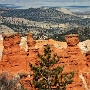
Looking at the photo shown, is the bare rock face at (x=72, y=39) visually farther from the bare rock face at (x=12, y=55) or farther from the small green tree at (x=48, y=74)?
the small green tree at (x=48, y=74)

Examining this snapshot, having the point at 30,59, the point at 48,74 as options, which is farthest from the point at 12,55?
the point at 48,74

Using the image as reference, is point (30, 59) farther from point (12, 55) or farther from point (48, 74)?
point (48, 74)

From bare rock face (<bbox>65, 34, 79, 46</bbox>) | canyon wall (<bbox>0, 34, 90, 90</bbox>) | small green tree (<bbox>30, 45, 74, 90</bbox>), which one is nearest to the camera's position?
small green tree (<bbox>30, 45, 74, 90</bbox>)

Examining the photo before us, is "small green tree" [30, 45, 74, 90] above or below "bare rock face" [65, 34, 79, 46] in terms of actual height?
below

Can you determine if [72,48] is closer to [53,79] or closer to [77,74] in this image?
[77,74]

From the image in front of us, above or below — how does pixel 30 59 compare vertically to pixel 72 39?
below

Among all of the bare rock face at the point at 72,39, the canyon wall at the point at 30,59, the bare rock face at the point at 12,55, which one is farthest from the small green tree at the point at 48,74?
the bare rock face at the point at 72,39

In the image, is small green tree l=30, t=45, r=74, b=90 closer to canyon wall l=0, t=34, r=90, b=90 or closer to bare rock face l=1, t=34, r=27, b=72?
canyon wall l=0, t=34, r=90, b=90

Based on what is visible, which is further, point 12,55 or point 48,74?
point 12,55

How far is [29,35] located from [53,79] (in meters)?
28.1

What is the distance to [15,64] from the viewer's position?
6184 centimetres

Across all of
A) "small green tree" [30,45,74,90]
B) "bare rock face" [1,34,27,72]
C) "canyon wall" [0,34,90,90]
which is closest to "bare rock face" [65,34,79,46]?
"canyon wall" [0,34,90,90]

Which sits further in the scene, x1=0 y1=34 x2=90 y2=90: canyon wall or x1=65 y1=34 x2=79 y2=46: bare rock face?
x1=65 y1=34 x2=79 y2=46: bare rock face

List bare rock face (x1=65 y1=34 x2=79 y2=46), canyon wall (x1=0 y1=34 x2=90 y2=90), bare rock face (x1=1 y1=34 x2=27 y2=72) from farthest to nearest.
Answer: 1. bare rock face (x1=65 y1=34 x2=79 y2=46)
2. bare rock face (x1=1 y1=34 x2=27 y2=72)
3. canyon wall (x1=0 y1=34 x2=90 y2=90)
